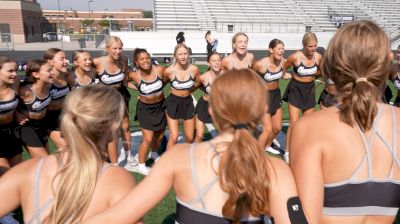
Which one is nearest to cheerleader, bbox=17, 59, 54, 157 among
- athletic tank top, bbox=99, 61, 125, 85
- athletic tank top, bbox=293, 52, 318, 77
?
athletic tank top, bbox=99, 61, 125, 85

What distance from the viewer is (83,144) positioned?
157cm

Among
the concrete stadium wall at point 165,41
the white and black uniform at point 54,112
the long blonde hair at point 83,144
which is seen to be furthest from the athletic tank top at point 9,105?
the concrete stadium wall at point 165,41

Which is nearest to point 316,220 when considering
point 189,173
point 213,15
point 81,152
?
point 189,173

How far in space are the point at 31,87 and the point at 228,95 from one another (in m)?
3.67

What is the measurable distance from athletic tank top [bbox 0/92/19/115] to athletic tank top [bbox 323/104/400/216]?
11.8ft

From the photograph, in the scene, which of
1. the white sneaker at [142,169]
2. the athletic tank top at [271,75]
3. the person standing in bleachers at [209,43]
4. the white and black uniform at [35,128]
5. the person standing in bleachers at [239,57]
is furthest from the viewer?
the person standing in bleachers at [209,43]

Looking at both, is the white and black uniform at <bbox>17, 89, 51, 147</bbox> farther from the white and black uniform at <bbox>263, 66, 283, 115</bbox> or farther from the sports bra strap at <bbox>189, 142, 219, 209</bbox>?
the sports bra strap at <bbox>189, 142, 219, 209</bbox>

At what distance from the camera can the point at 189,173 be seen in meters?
1.46

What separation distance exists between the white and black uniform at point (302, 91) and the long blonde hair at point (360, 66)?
448 centimetres

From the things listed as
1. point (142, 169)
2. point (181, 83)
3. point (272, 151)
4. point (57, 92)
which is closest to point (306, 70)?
point (272, 151)

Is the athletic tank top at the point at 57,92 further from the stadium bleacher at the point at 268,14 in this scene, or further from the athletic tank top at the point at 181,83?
the stadium bleacher at the point at 268,14

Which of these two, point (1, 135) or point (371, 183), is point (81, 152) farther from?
point (1, 135)

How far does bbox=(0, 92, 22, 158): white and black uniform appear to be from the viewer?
3992 millimetres

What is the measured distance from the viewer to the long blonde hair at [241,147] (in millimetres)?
1395
